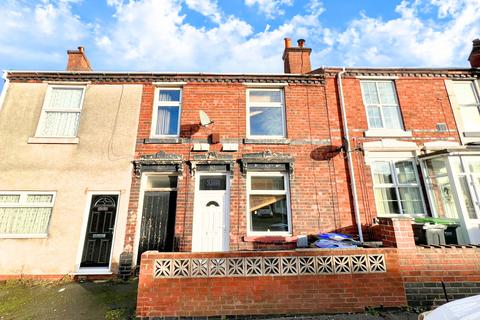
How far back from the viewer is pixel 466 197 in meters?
6.87

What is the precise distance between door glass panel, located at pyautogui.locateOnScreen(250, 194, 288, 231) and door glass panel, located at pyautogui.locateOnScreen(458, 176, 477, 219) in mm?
4794

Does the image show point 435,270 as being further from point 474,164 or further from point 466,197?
point 474,164

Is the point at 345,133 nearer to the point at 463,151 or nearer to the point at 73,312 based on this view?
the point at 463,151

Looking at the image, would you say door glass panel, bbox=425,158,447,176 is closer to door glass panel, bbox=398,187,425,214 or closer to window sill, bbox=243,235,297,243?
door glass panel, bbox=398,187,425,214

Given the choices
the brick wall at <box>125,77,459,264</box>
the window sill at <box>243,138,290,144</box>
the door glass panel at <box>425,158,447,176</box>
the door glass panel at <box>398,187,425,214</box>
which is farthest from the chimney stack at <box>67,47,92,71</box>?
the door glass panel at <box>425,158,447,176</box>

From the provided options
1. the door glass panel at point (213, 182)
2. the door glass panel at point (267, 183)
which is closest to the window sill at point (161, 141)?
the door glass panel at point (213, 182)

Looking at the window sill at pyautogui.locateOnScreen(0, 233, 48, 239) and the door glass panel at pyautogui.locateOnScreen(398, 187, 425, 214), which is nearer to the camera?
the window sill at pyautogui.locateOnScreen(0, 233, 48, 239)

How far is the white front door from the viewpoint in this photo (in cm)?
696

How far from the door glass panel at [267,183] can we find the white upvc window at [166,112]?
2.91 m

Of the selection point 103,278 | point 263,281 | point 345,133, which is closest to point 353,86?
point 345,133

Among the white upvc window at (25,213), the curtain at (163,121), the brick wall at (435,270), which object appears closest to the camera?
the brick wall at (435,270)

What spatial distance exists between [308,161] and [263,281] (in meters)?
4.46

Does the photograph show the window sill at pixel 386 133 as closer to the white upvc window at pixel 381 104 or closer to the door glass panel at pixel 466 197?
the white upvc window at pixel 381 104

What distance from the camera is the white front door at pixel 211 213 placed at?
6.96 metres
